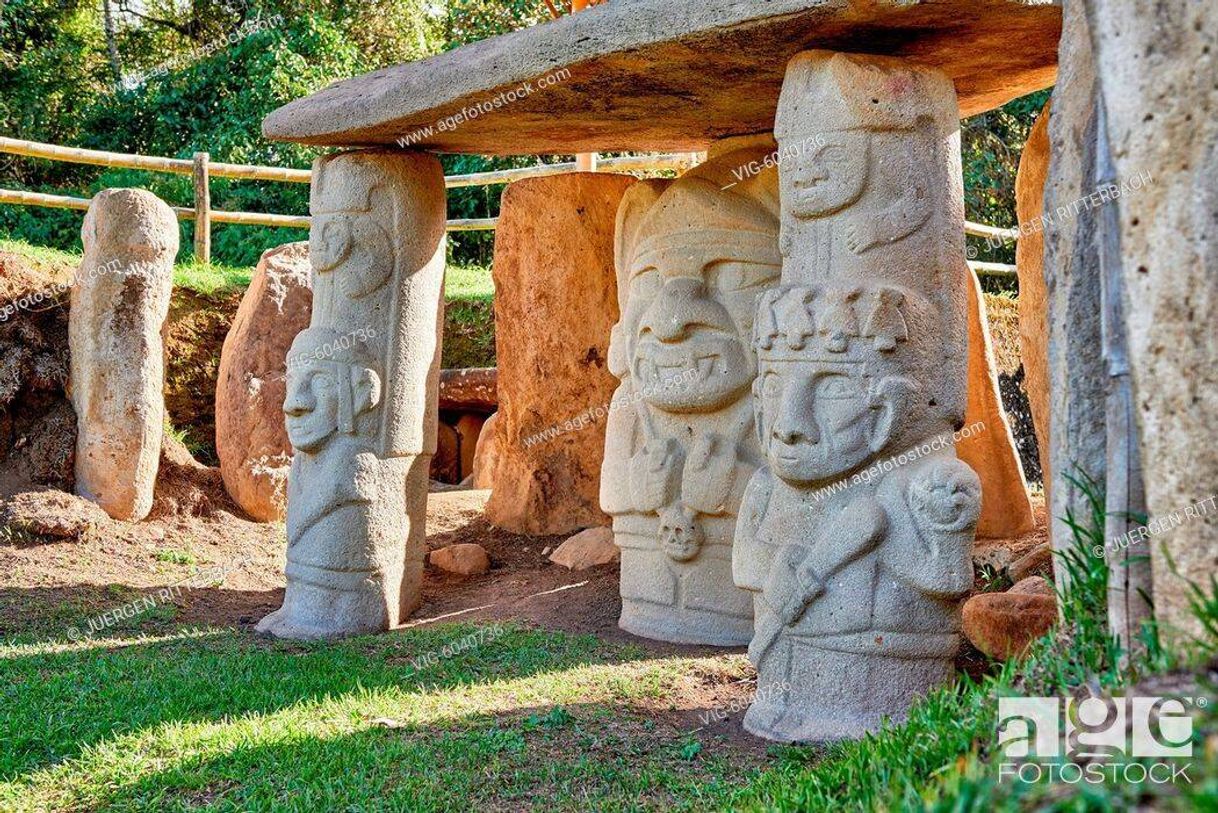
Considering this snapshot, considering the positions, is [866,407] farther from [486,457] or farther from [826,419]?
[486,457]

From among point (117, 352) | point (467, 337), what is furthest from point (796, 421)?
point (467, 337)

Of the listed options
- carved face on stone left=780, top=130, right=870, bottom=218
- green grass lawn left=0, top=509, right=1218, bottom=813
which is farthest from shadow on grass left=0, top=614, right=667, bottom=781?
carved face on stone left=780, top=130, right=870, bottom=218

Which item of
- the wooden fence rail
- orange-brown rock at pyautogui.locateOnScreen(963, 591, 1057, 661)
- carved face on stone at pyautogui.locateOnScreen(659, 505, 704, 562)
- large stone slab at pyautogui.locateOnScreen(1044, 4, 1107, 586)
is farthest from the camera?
the wooden fence rail

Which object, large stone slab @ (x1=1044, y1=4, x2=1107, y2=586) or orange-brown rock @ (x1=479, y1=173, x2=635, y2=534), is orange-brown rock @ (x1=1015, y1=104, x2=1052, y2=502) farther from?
large stone slab @ (x1=1044, y1=4, x2=1107, y2=586)

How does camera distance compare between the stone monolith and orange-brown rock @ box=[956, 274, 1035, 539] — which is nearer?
orange-brown rock @ box=[956, 274, 1035, 539]

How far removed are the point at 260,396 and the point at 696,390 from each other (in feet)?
12.4

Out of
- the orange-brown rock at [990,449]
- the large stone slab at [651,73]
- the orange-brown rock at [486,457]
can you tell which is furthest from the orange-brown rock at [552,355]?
the orange-brown rock at [990,449]

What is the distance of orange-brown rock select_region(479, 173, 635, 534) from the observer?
8.51 m

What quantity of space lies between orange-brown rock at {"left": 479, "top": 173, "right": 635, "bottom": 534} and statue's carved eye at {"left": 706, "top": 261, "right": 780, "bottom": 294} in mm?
2236

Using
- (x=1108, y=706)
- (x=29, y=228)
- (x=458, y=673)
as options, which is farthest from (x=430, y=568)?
(x=29, y=228)

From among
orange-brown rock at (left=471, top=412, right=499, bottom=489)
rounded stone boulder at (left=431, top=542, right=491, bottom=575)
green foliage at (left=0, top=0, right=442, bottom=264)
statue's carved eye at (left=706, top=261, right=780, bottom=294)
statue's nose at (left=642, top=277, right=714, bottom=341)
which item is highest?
green foliage at (left=0, top=0, right=442, bottom=264)

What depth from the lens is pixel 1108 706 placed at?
8.38 feet

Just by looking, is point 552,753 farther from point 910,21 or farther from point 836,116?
point 910,21

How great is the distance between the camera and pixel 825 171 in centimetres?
477
